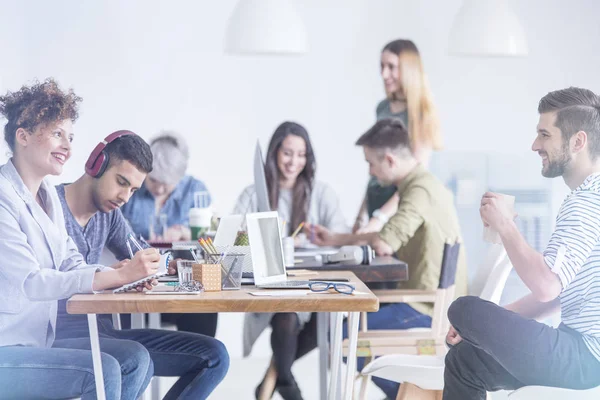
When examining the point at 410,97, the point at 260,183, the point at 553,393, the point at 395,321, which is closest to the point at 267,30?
the point at 410,97

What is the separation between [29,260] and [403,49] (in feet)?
9.80

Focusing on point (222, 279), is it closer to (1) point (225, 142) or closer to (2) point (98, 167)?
(2) point (98, 167)

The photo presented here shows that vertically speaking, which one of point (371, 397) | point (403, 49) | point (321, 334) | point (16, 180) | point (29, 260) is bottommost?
point (371, 397)

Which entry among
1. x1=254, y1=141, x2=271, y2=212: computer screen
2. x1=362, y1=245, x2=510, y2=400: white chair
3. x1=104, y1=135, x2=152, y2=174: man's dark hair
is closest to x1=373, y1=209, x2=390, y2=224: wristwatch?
x1=254, y1=141, x2=271, y2=212: computer screen

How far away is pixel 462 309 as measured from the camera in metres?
2.21

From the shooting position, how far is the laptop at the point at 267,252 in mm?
2418

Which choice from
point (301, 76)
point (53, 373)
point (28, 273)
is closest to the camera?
point (53, 373)

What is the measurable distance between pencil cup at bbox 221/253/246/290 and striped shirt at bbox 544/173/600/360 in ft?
2.52

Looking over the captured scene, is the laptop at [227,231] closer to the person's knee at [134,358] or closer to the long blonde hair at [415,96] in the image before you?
the person's knee at [134,358]

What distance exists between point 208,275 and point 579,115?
1.02 meters

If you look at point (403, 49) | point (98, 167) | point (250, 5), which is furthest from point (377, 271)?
point (403, 49)

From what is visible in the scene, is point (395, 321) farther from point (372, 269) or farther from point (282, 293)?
point (282, 293)

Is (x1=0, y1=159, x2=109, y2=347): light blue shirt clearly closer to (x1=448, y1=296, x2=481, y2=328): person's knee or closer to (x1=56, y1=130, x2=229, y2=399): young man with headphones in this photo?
(x1=56, y1=130, x2=229, y2=399): young man with headphones

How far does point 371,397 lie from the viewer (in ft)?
14.0
